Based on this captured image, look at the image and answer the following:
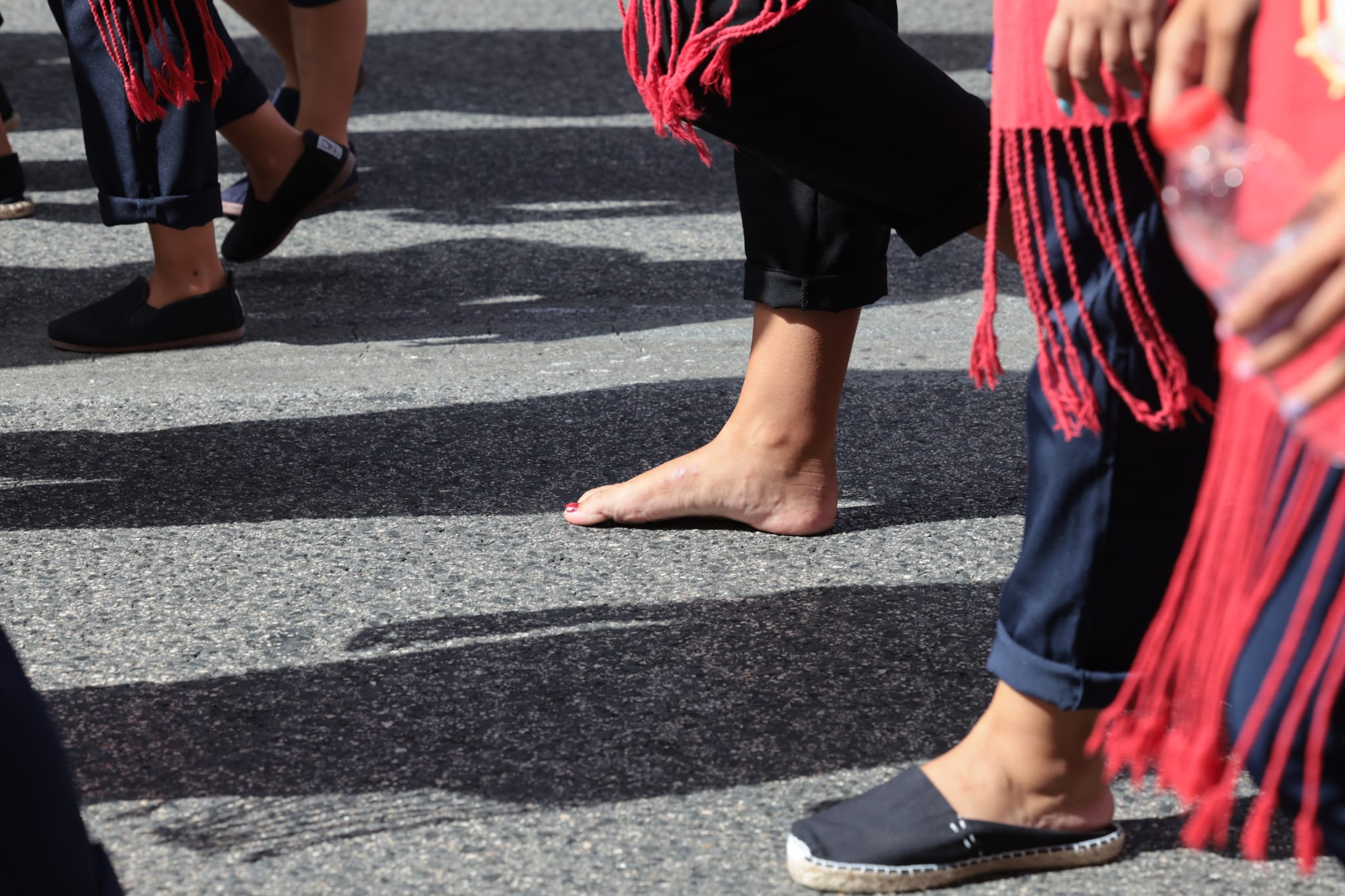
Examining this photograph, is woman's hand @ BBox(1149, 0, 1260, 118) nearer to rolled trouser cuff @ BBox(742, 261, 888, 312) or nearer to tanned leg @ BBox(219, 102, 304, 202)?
rolled trouser cuff @ BBox(742, 261, 888, 312)

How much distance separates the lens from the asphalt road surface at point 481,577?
1574 mm

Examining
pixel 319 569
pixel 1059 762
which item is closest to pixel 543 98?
pixel 319 569

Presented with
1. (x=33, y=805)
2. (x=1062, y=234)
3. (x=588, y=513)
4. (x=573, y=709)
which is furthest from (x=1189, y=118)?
(x=588, y=513)

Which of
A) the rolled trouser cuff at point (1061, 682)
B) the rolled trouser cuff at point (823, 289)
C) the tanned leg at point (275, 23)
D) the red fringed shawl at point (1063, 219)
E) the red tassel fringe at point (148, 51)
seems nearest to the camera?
the red fringed shawl at point (1063, 219)

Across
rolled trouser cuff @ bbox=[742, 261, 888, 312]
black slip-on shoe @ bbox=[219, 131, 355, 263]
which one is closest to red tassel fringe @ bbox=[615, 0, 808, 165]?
rolled trouser cuff @ bbox=[742, 261, 888, 312]

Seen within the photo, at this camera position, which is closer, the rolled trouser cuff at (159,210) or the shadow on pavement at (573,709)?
the shadow on pavement at (573,709)

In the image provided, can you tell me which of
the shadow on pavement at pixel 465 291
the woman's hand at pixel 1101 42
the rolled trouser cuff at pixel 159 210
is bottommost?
the shadow on pavement at pixel 465 291

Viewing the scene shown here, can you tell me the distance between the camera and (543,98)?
16.7 ft

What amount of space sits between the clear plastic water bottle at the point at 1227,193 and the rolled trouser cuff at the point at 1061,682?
563 millimetres

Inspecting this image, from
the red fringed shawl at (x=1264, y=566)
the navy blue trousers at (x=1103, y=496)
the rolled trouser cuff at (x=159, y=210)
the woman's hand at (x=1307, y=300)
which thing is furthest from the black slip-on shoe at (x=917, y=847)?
the rolled trouser cuff at (x=159, y=210)

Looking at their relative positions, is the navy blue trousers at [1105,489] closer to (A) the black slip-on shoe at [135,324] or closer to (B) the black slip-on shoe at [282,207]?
(A) the black slip-on shoe at [135,324]

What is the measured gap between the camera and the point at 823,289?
2096mm

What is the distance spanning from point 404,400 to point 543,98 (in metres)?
2.50

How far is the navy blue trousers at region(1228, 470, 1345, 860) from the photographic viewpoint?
0.95 m
